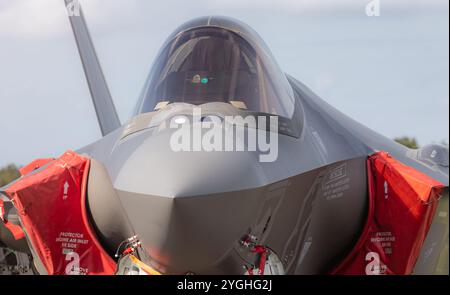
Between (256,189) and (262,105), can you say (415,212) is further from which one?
(256,189)

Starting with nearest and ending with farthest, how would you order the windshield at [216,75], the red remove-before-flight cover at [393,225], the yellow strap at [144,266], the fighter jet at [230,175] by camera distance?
the fighter jet at [230,175]
the yellow strap at [144,266]
the windshield at [216,75]
the red remove-before-flight cover at [393,225]

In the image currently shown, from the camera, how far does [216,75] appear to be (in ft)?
19.1

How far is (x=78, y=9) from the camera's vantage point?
1194 centimetres

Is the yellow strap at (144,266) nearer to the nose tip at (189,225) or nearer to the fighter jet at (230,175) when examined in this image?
the fighter jet at (230,175)

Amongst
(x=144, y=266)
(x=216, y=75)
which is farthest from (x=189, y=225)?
(x=216, y=75)

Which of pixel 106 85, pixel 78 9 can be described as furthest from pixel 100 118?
pixel 78 9

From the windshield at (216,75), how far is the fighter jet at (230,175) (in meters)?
0.01

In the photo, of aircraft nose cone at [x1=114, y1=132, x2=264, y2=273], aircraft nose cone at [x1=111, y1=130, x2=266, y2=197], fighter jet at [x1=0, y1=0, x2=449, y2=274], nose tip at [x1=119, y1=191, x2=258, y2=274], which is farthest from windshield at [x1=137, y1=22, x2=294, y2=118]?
nose tip at [x1=119, y1=191, x2=258, y2=274]

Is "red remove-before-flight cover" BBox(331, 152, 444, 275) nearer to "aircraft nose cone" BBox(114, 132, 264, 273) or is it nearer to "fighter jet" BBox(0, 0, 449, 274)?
"fighter jet" BBox(0, 0, 449, 274)

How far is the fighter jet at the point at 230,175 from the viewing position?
14.4 feet

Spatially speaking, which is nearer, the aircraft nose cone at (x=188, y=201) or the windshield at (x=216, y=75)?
the aircraft nose cone at (x=188, y=201)

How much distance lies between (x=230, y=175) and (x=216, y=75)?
5.07 ft

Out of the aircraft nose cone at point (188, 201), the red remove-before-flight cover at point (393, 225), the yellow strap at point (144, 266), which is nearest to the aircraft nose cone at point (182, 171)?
the aircraft nose cone at point (188, 201)

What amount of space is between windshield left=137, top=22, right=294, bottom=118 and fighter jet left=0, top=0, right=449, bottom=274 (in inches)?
0.4
